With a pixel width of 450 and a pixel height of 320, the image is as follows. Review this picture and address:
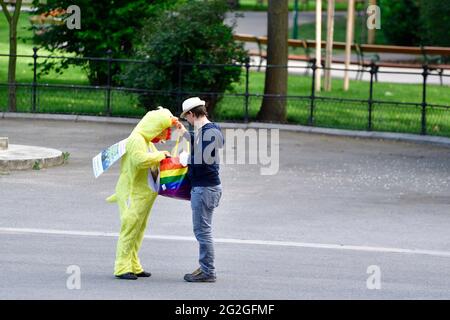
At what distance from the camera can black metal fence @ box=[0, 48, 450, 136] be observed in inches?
938

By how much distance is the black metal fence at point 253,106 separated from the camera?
23.8 meters

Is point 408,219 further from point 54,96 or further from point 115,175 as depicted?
point 54,96

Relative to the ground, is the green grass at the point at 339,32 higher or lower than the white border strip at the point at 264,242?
higher

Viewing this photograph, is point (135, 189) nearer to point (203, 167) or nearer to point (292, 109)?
point (203, 167)

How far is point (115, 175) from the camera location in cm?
1808

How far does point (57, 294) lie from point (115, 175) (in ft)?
25.0

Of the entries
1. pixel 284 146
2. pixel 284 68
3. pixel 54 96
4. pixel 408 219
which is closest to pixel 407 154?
pixel 284 146

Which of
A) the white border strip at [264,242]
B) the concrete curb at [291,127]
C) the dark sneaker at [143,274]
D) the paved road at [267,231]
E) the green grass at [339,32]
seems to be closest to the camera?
the paved road at [267,231]

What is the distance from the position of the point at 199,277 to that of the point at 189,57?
13.3 metres

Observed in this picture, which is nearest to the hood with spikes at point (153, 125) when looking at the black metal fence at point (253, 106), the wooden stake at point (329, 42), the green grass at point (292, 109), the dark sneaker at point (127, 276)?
the dark sneaker at point (127, 276)

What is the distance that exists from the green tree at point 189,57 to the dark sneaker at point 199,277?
12818 millimetres

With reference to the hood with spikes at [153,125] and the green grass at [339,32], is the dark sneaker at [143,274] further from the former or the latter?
the green grass at [339,32]

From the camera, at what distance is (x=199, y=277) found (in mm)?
11266

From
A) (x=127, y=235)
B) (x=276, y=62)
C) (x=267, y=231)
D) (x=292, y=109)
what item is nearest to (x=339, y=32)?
(x=292, y=109)
